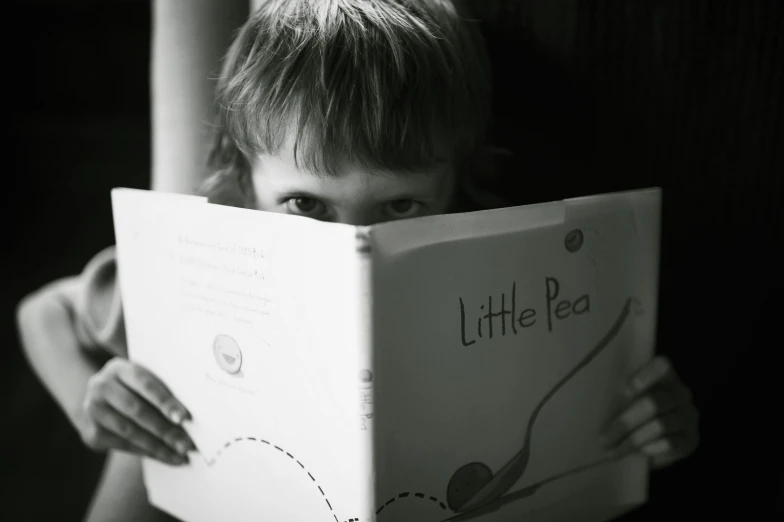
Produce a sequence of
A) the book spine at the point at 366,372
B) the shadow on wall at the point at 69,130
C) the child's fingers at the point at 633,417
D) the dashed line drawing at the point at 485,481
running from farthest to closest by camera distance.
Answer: the shadow on wall at the point at 69,130, the child's fingers at the point at 633,417, the dashed line drawing at the point at 485,481, the book spine at the point at 366,372

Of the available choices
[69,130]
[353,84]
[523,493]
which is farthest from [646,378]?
[69,130]

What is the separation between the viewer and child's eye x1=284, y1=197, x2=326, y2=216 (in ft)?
2.21

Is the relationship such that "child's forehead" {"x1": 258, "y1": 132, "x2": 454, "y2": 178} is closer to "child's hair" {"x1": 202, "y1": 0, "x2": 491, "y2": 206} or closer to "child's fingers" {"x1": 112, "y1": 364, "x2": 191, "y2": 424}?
"child's hair" {"x1": 202, "y1": 0, "x2": 491, "y2": 206}

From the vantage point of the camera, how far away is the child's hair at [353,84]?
2.07 feet

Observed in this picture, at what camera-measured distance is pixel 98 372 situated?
771 mm

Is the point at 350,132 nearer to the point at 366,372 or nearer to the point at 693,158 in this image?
the point at 366,372

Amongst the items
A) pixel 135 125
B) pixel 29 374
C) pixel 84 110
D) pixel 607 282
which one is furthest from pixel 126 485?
pixel 84 110

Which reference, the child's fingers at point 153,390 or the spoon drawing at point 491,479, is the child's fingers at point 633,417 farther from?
the child's fingers at point 153,390

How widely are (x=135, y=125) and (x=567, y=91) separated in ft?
4.99

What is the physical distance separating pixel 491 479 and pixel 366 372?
0.60 ft

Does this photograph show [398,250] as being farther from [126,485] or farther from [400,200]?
[126,485]

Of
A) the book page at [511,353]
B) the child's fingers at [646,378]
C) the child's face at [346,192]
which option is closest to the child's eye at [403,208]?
the child's face at [346,192]

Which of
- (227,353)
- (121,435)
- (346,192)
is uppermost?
(346,192)

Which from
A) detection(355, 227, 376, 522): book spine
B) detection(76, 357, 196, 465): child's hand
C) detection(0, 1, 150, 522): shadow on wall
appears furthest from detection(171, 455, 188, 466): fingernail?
detection(0, 1, 150, 522): shadow on wall
